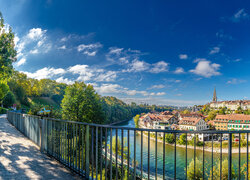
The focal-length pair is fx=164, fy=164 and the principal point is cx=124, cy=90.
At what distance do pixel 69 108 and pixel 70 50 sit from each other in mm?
47350

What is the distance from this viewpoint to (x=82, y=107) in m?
21.4

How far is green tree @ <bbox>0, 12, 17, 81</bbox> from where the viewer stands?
13219 mm

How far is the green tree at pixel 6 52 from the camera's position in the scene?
43.4ft

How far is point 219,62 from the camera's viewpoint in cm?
11444

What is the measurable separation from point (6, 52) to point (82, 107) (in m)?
10.4

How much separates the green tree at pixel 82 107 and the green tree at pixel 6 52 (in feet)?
30.1

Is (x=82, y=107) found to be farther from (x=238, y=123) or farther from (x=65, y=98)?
(x=238, y=123)

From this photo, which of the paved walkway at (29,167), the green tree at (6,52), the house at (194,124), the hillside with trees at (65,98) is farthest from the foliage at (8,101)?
the house at (194,124)

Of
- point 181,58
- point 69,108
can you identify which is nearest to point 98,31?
point 69,108

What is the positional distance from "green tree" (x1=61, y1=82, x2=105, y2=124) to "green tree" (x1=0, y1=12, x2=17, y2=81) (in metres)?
9.18

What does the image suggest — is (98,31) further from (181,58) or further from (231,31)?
(231,31)

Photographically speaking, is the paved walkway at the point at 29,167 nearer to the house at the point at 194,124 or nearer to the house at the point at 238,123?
the house at the point at 194,124

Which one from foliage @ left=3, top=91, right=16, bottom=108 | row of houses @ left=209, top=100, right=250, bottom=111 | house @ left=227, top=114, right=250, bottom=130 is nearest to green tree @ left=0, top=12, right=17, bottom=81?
foliage @ left=3, top=91, right=16, bottom=108

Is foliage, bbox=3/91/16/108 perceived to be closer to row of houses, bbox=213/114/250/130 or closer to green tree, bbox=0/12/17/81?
green tree, bbox=0/12/17/81
